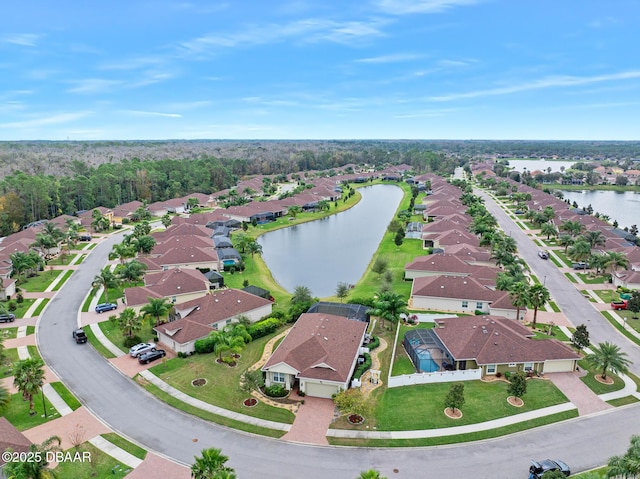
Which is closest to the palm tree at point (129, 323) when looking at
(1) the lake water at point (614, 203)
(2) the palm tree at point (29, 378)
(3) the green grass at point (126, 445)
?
(2) the palm tree at point (29, 378)

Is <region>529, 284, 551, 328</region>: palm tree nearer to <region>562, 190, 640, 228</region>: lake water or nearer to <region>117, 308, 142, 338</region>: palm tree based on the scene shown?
<region>117, 308, 142, 338</region>: palm tree

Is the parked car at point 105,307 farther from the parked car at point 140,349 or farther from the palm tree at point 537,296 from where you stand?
the palm tree at point 537,296

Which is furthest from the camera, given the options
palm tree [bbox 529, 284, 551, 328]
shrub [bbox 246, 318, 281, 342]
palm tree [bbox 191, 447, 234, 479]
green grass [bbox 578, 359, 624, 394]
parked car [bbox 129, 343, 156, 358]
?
palm tree [bbox 529, 284, 551, 328]

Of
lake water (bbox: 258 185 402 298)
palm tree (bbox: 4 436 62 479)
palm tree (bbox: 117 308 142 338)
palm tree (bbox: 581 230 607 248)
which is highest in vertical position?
palm tree (bbox: 581 230 607 248)

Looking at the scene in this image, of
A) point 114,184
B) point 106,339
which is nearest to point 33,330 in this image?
point 106,339

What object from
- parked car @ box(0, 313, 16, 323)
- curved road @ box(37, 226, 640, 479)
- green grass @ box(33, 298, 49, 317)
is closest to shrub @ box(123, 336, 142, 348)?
curved road @ box(37, 226, 640, 479)

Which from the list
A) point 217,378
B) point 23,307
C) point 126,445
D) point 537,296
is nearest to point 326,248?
point 537,296
